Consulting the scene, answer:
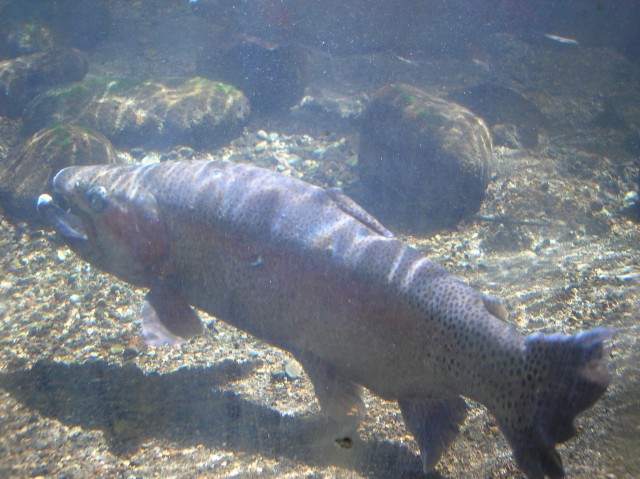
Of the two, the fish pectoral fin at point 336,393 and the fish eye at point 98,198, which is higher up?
the fish eye at point 98,198

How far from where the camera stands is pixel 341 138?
964cm

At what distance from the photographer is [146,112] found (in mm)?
8648

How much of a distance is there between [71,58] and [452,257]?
11.3 meters

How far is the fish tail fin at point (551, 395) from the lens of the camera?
1.97 metres

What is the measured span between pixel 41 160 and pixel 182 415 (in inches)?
226

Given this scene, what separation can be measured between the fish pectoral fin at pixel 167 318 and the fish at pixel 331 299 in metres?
0.01

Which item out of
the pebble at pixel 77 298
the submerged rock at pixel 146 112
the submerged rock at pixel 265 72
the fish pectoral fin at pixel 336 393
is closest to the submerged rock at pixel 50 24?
the submerged rock at pixel 146 112

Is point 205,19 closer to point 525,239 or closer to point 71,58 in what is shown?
point 71,58

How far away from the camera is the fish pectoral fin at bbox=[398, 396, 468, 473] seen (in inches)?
97.3

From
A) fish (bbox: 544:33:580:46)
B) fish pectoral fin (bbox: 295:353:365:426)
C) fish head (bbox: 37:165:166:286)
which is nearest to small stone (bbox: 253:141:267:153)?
fish head (bbox: 37:165:166:286)

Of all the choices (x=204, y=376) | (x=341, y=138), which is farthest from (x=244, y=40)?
(x=204, y=376)

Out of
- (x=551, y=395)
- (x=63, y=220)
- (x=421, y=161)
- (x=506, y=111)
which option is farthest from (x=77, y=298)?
(x=506, y=111)

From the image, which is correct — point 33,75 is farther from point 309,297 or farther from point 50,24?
point 309,297

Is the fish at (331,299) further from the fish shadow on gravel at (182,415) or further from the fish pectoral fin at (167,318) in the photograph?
the fish shadow on gravel at (182,415)
